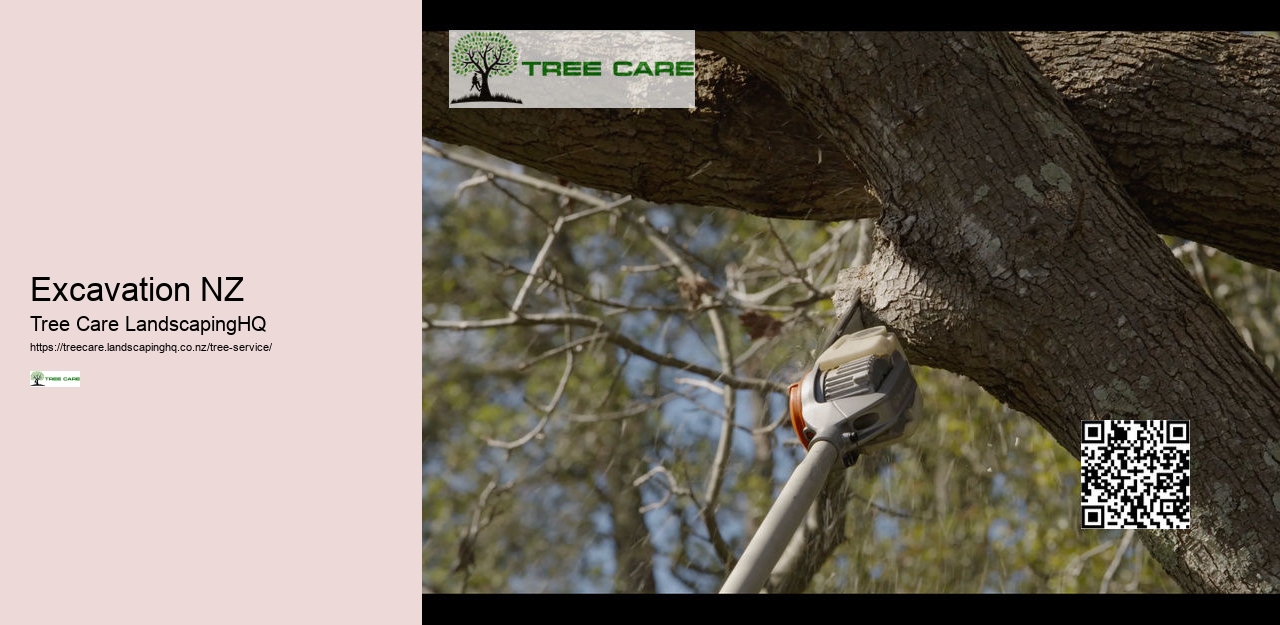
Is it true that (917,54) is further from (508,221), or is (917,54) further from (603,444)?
(508,221)

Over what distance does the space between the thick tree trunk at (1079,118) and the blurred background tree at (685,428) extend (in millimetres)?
354

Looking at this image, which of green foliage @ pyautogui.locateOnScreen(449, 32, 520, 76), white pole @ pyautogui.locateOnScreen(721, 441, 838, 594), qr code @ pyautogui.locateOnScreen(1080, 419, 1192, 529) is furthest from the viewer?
green foliage @ pyautogui.locateOnScreen(449, 32, 520, 76)

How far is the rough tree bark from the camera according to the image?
1.65 m

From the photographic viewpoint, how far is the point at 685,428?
12.2ft

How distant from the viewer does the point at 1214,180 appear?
1.90 m

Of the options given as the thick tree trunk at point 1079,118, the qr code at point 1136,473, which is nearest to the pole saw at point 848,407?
the qr code at point 1136,473

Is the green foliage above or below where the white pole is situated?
above

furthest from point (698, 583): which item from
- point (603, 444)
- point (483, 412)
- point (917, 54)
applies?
point (917, 54)

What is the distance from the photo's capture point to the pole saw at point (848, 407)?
1546mm

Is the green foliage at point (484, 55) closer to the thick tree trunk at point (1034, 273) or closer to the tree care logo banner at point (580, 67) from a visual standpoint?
the tree care logo banner at point (580, 67)

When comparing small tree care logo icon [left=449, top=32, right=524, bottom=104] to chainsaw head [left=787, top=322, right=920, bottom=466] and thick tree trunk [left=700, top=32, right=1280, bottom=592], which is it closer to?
thick tree trunk [left=700, top=32, right=1280, bottom=592]

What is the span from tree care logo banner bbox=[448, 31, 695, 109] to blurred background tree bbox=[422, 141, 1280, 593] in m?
0.56

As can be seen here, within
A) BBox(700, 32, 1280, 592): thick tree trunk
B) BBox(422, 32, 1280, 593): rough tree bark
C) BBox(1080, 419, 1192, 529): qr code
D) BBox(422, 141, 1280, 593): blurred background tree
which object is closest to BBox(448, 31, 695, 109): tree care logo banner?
BBox(422, 32, 1280, 593): rough tree bark

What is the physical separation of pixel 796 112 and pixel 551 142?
0.44 meters
